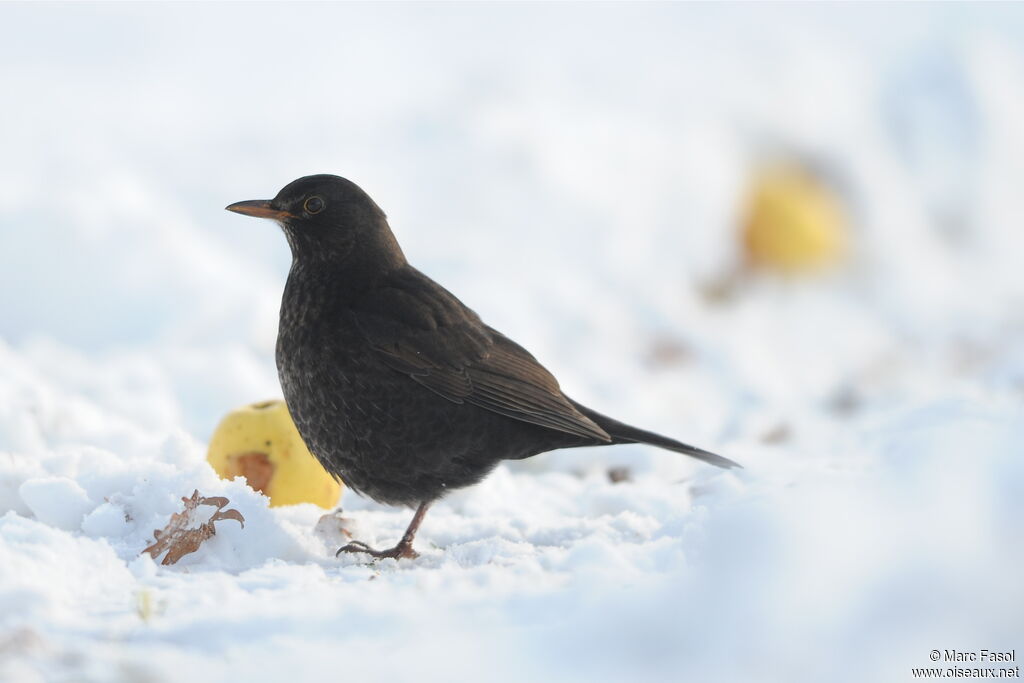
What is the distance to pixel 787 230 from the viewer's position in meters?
9.74

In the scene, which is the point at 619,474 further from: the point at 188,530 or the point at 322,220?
the point at 188,530

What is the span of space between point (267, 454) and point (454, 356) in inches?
34.5

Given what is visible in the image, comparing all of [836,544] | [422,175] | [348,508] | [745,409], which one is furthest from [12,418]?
[422,175]

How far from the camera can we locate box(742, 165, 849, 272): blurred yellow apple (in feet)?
31.7

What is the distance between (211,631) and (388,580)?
621 millimetres

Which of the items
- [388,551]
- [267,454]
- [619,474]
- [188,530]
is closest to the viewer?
[188,530]

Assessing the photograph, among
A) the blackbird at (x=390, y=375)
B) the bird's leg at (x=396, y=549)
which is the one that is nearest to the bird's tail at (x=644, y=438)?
the blackbird at (x=390, y=375)

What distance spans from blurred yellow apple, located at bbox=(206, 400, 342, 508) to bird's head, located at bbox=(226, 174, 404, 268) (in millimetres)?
633

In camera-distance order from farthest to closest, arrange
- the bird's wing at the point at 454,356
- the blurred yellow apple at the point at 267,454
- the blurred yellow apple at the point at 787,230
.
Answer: the blurred yellow apple at the point at 787,230
the blurred yellow apple at the point at 267,454
the bird's wing at the point at 454,356

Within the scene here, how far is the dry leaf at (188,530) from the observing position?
3.07 m

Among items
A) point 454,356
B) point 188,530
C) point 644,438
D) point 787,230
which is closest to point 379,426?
point 454,356

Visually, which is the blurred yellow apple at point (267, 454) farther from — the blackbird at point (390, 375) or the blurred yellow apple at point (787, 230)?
the blurred yellow apple at point (787, 230)

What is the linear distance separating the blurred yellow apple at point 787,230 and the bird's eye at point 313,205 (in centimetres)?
650

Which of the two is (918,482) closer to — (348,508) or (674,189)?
(348,508)
